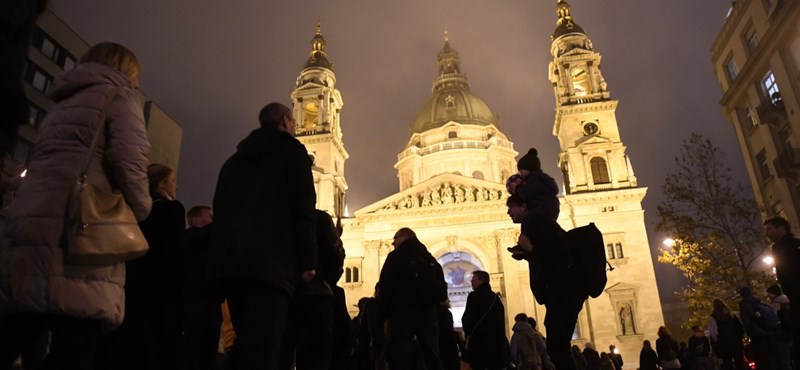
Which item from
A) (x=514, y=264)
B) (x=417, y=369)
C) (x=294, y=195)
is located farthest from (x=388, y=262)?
(x=514, y=264)

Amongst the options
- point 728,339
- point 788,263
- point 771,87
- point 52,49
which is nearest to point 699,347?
point 728,339

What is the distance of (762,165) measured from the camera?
26.9m

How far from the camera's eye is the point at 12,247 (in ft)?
9.86

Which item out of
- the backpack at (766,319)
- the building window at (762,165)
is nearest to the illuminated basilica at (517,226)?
the building window at (762,165)

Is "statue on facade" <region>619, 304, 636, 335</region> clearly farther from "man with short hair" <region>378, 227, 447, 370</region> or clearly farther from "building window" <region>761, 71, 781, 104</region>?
"man with short hair" <region>378, 227, 447, 370</region>

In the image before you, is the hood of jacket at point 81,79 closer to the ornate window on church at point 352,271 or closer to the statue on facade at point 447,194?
the ornate window on church at point 352,271

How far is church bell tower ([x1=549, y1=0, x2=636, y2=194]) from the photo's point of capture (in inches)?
1538

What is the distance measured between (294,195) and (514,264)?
34350 mm

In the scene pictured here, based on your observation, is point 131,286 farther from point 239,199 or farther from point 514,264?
point 514,264

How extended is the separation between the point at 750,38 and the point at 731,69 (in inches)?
121

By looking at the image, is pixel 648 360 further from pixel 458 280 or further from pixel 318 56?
pixel 318 56

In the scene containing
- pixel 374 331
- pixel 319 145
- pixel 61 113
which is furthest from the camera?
pixel 319 145

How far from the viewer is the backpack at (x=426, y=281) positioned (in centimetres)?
685

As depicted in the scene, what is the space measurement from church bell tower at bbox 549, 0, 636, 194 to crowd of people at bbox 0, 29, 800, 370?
35.2 meters
